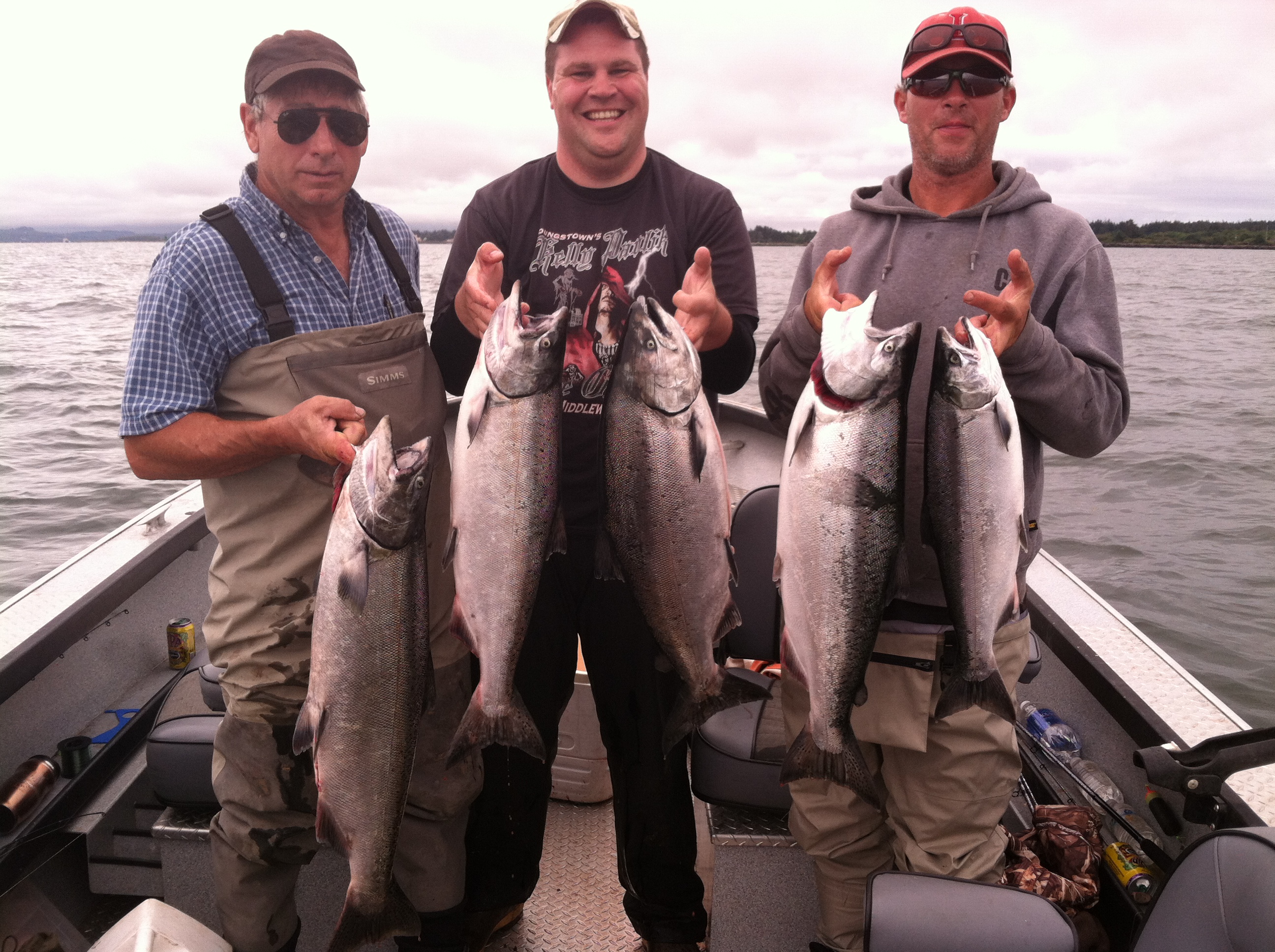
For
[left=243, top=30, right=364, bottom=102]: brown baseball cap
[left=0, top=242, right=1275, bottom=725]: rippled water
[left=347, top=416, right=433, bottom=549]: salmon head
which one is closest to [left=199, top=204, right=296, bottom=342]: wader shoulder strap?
[left=243, top=30, right=364, bottom=102]: brown baseball cap

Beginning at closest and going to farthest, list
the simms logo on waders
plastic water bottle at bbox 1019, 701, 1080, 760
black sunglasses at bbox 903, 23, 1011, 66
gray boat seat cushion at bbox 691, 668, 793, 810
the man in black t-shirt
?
black sunglasses at bbox 903, 23, 1011, 66
the simms logo on waders
the man in black t-shirt
gray boat seat cushion at bbox 691, 668, 793, 810
plastic water bottle at bbox 1019, 701, 1080, 760

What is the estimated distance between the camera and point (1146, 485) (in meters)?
15.2

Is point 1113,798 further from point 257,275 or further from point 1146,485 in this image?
point 1146,485

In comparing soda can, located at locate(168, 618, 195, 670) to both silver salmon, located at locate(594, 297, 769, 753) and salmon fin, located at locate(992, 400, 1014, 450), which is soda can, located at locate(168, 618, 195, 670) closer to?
silver salmon, located at locate(594, 297, 769, 753)

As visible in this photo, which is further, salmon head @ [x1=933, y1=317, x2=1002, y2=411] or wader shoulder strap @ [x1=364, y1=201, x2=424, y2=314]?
wader shoulder strap @ [x1=364, y1=201, x2=424, y2=314]

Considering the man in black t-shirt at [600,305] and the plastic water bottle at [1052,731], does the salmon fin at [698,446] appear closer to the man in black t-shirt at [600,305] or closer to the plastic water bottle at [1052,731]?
the man in black t-shirt at [600,305]

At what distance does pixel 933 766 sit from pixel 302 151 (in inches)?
115

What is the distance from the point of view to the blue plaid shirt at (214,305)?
8.30 ft

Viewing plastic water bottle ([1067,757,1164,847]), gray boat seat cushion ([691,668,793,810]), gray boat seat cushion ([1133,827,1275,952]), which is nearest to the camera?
gray boat seat cushion ([1133,827,1275,952])

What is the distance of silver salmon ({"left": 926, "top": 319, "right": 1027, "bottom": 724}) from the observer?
239cm

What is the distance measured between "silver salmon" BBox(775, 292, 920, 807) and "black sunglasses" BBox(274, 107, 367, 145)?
5.57 ft

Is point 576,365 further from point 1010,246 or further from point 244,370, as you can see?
point 1010,246

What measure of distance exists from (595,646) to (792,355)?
4.30ft

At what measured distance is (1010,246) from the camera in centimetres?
276
